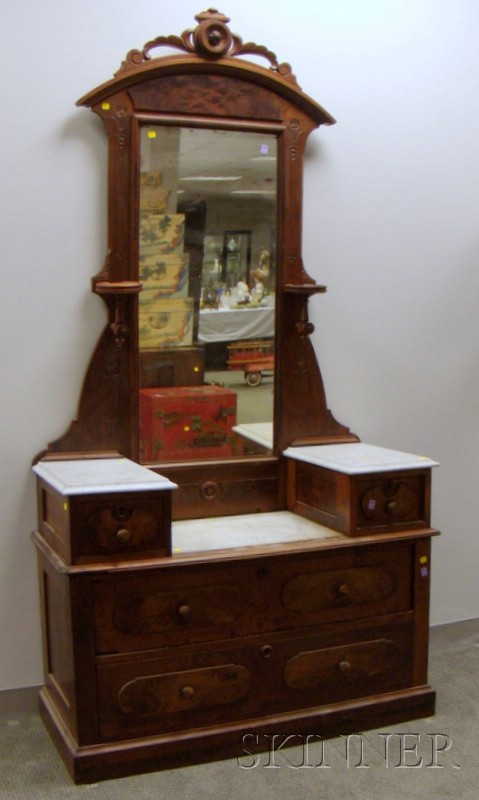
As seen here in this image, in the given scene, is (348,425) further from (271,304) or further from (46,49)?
(46,49)

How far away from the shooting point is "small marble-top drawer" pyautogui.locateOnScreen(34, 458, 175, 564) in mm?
2529

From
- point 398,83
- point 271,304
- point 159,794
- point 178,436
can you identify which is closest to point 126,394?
point 178,436

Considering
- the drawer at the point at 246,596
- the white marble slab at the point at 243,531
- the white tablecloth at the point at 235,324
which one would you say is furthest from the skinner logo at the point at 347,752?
the white tablecloth at the point at 235,324

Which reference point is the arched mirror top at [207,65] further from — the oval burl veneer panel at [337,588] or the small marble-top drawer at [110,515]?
the oval burl veneer panel at [337,588]

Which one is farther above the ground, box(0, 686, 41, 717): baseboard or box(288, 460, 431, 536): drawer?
box(288, 460, 431, 536): drawer

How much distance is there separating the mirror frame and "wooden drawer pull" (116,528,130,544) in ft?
1.67

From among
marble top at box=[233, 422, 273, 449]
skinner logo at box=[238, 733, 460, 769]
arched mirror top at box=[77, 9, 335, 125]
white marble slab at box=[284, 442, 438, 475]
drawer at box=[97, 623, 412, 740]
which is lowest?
skinner logo at box=[238, 733, 460, 769]

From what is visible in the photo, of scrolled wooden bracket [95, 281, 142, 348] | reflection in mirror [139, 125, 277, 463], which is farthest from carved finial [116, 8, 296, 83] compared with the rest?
scrolled wooden bracket [95, 281, 142, 348]

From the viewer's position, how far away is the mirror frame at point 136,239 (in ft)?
9.64

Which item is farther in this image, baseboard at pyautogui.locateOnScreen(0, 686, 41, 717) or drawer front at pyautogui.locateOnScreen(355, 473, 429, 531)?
baseboard at pyautogui.locateOnScreen(0, 686, 41, 717)

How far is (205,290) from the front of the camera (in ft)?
10.1

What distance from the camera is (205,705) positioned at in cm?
272

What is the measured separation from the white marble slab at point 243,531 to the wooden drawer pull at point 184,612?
0.16 m

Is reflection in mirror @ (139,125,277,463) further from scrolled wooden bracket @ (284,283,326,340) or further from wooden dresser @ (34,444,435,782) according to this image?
wooden dresser @ (34,444,435,782)
